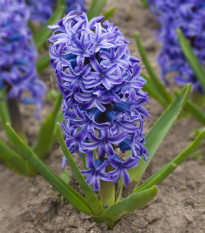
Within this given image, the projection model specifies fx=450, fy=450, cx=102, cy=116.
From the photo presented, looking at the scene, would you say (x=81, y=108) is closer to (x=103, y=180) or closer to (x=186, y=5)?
(x=103, y=180)

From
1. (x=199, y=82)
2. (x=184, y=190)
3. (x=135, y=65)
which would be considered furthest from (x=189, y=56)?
(x=135, y=65)

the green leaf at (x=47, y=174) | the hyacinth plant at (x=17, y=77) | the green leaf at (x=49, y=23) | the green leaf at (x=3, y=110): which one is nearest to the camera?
the green leaf at (x=47, y=174)

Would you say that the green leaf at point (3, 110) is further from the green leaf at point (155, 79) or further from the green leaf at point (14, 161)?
the green leaf at point (155, 79)

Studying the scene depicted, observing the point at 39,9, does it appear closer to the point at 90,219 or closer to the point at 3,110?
the point at 3,110

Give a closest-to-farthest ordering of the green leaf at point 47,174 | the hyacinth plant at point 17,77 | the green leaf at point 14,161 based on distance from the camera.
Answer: the green leaf at point 47,174 < the green leaf at point 14,161 < the hyacinth plant at point 17,77

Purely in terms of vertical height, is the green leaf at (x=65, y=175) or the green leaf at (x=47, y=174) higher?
the green leaf at (x=47, y=174)

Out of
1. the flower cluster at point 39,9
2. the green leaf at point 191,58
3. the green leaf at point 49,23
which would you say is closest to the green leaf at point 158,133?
the green leaf at point 191,58

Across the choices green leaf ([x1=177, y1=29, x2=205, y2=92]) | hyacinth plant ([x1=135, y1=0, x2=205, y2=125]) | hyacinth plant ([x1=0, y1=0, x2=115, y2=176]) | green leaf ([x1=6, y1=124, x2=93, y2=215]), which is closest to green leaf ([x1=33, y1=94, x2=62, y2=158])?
hyacinth plant ([x1=0, y1=0, x2=115, y2=176])
